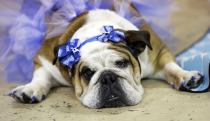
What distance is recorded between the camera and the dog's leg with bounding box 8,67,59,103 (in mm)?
1896

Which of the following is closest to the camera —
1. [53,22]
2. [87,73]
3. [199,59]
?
[87,73]

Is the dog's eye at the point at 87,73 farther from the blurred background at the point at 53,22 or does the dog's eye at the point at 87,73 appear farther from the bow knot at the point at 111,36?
the blurred background at the point at 53,22

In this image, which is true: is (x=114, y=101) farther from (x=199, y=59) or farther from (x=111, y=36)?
(x=199, y=59)

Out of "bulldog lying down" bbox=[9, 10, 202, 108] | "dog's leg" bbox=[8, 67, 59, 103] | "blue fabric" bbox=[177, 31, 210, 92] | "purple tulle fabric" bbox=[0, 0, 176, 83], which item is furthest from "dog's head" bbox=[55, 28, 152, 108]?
"purple tulle fabric" bbox=[0, 0, 176, 83]

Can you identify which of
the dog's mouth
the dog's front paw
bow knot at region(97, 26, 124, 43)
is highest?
bow knot at region(97, 26, 124, 43)

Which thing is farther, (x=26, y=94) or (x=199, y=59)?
(x=199, y=59)

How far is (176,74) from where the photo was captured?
200 centimetres

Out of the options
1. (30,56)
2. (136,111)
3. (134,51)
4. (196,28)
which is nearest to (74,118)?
(136,111)

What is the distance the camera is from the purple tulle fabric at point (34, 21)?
7.29ft

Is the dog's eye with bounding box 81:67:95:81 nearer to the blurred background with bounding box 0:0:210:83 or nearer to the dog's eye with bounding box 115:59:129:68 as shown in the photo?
the dog's eye with bounding box 115:59:129:68

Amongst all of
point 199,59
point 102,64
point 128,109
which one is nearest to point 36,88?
point 102,64

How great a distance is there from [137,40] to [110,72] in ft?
0.68

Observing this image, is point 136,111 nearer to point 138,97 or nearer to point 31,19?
point 138,97

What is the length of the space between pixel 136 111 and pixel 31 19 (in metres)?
0.84
